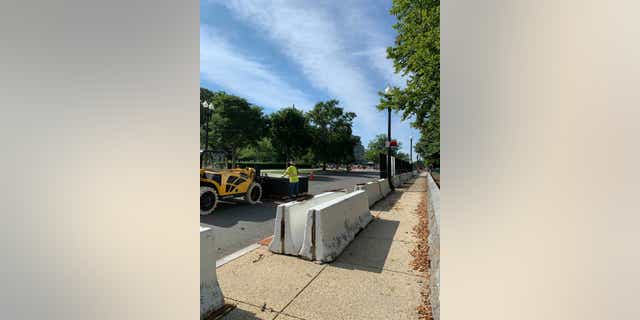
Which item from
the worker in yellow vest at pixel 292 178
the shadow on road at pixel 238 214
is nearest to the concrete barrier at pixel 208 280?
the shadow on road at pixel 238 214

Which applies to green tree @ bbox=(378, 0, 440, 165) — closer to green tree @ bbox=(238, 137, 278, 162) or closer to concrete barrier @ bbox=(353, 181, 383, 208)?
concrete barrier @ bbox=(353, 181, 383, 208)

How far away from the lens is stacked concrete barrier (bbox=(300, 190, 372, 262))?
4.30 metres

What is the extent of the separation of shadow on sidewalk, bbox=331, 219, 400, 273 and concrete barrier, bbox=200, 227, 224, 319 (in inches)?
73.4

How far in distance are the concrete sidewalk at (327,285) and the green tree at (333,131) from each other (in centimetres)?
4630

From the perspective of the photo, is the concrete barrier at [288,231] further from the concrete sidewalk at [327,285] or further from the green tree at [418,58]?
the green tree at [418,58]

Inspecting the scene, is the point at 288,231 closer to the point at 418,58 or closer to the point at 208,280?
the point at 208,280

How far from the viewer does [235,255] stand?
15.2ft

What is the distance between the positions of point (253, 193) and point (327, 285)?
7.94 m
